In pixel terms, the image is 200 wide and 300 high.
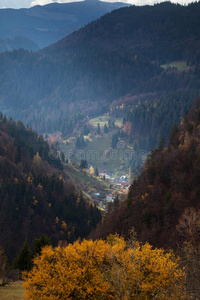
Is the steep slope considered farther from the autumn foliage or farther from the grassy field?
the grassy field

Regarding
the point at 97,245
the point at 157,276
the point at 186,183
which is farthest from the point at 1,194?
the point at 157,276

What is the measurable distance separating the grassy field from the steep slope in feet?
111

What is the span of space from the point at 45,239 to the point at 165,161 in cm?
5052

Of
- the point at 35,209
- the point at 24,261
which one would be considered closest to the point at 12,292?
the point at 24,261

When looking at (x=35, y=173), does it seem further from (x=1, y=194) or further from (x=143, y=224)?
(x=143, y=224)

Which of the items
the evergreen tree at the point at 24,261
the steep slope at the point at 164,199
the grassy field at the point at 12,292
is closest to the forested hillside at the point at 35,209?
the steep slope at the point at 164,199

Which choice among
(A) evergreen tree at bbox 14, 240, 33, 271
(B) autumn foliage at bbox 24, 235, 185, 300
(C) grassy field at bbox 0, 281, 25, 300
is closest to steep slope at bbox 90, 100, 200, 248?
(A) evergreen tree at bbox 14, 240, 33, 271

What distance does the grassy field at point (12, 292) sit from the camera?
4428 cm

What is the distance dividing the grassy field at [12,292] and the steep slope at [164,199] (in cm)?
3397

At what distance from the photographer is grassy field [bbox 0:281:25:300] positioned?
44.3 m

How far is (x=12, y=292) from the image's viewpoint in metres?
47.1

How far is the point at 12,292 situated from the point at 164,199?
2072 inches

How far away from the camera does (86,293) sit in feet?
124

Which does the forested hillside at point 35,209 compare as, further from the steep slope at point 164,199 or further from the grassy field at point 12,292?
the grassy field at point 12,292
